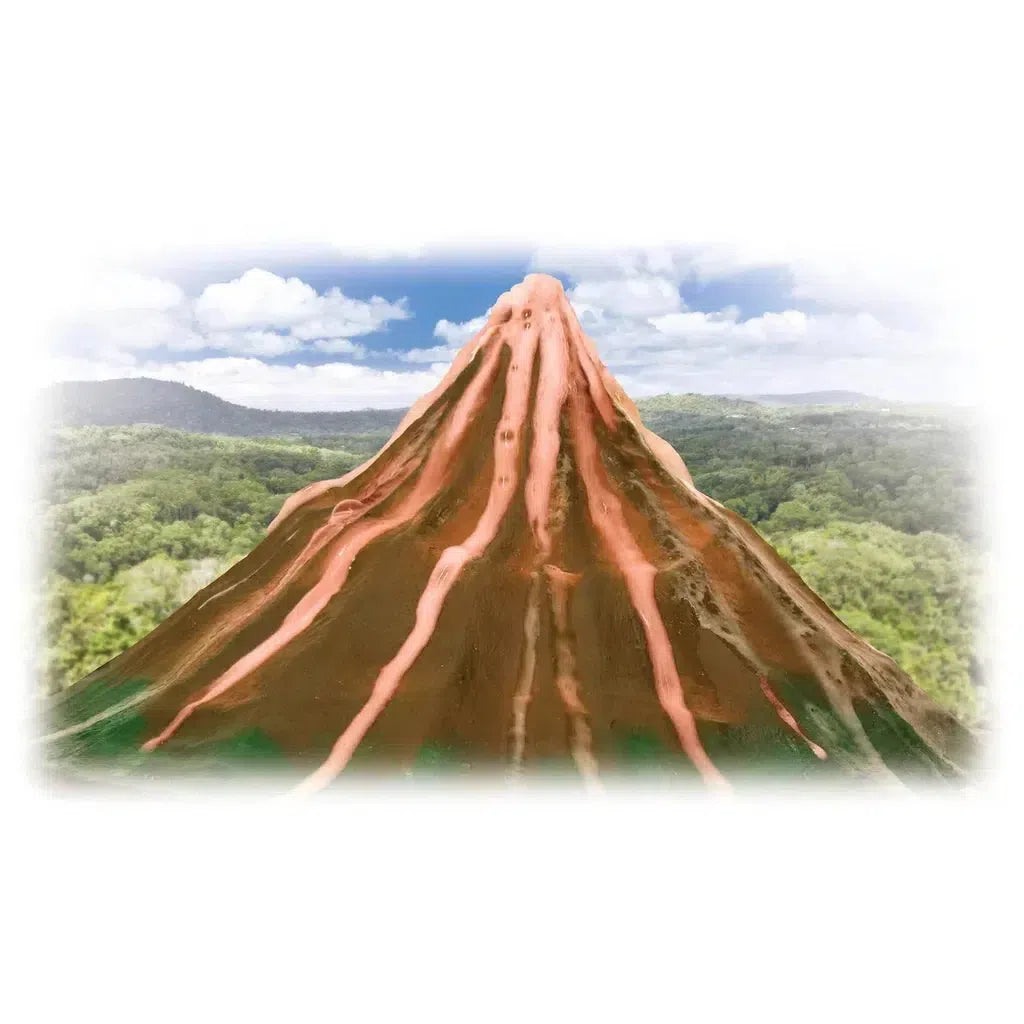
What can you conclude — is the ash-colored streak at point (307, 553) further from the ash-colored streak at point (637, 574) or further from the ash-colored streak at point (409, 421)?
the ash-colored streak at point (637, 574)

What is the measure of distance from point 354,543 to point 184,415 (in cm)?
897

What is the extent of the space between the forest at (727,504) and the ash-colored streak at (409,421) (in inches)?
162

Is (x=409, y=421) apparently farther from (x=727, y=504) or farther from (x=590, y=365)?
(x=727, y=504)

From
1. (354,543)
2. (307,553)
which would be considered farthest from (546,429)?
(307,553)

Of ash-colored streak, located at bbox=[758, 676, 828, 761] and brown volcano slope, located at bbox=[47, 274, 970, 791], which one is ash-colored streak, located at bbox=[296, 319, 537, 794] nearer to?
brown volcano slope, located at bbox=[47, 274, 970, 791]

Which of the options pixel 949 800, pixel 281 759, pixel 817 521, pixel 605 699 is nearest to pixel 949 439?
pixel 817 521

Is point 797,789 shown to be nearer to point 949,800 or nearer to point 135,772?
point 949,800

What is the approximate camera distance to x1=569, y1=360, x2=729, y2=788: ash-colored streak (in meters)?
7.39

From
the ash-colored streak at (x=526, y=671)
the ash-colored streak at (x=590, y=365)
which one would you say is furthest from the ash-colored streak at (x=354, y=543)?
the ash-colored streak at (x=526, y=671)

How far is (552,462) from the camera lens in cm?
909

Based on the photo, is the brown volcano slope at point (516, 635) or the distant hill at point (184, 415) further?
the distant hill at point (184, 415)

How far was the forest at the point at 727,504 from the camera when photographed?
43.2 feet

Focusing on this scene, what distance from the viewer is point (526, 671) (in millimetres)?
7641

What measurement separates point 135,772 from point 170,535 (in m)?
7.93
